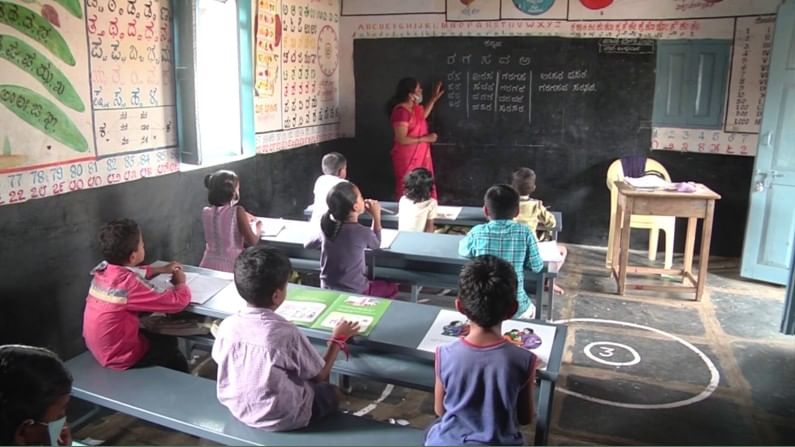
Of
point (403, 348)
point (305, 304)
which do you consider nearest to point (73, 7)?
point (305, 304)

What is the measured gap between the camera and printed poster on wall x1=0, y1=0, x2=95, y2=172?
2.57m

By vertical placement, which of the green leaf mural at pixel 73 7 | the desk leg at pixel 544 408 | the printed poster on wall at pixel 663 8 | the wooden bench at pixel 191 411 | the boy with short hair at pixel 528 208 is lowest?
the wooden bench at pixel 191 411

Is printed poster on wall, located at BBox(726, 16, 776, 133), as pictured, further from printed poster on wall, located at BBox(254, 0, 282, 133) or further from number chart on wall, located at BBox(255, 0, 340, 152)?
printed poster on wall, located at BBox(254, 0, 282, 133)

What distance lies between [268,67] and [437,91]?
1777 millimetres

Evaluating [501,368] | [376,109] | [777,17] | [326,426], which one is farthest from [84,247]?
[777,17]

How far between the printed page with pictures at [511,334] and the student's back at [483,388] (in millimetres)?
299

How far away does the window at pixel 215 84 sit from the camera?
11.8ft

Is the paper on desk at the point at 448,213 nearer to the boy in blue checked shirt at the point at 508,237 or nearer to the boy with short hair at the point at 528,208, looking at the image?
the boy with short hair at the point at 528,208

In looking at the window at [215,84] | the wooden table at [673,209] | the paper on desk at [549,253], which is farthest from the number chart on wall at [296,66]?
the wooden table at [673,209]

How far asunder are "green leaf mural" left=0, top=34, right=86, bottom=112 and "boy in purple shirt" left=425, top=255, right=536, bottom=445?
2147mm

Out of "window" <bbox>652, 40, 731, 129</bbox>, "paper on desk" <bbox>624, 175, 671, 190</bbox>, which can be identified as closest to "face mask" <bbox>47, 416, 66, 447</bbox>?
"paper on desk" <bbox>624, 175, 671, 190</bbox>

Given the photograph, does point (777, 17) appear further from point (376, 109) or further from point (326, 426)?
point (326, 426)

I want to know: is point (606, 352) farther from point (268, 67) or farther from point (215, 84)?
Result: point (268, 67)

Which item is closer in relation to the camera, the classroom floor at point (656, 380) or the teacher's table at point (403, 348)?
the teacher's table at point (403, 348)
